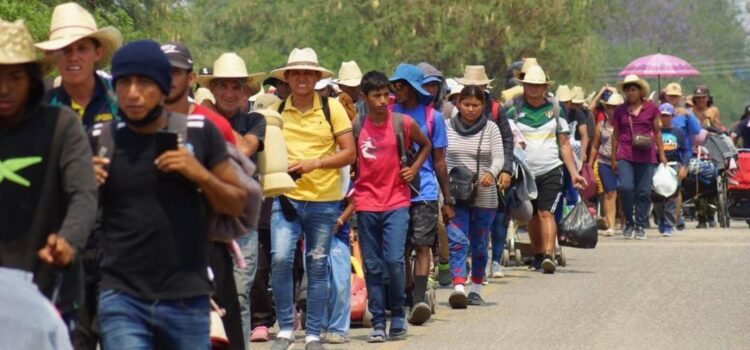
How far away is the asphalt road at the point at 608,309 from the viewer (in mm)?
12445

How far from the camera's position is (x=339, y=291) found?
1227 cm

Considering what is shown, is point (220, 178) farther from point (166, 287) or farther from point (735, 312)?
point (735, 312)

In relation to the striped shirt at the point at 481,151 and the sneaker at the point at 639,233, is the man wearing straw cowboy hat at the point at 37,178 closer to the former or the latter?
the striped shirt at the point at 481,151

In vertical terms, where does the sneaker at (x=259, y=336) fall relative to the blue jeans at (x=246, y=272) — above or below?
below

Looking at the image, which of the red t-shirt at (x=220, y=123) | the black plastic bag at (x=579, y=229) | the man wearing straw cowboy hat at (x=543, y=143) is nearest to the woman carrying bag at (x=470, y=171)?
the man wearing straw cowboy hat at (x=543, y=143)

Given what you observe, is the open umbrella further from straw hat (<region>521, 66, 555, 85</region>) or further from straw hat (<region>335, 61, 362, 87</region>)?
straw hat (<region>335, 61, 362, 87</region>)


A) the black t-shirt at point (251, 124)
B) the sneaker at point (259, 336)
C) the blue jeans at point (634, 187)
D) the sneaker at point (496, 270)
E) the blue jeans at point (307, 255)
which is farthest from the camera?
the blue jeans at point (634, 187)

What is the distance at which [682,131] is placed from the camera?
86.0 ft

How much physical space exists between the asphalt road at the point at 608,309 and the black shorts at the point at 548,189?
25.7 inches

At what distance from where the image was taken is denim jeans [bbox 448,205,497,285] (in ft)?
48.9

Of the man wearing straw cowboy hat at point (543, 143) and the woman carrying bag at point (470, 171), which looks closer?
the woman carrying bag at point (470, 171)

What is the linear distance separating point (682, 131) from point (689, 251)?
5211 millimetres

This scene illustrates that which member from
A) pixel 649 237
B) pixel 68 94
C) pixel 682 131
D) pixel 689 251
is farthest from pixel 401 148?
pixel 682 131

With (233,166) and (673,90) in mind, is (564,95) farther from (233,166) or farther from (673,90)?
(233,166)
